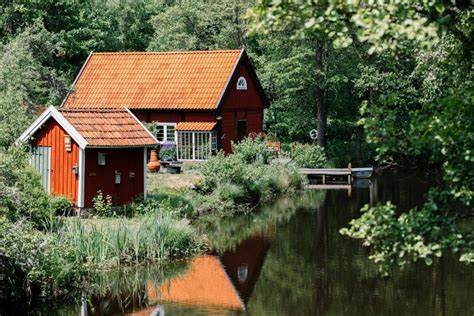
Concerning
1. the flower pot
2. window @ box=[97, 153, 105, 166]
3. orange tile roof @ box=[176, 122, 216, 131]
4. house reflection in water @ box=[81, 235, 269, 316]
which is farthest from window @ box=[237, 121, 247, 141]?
house reflection in water @ box=[81, 235, 269, 316]

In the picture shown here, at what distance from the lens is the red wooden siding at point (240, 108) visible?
3603 centimetres

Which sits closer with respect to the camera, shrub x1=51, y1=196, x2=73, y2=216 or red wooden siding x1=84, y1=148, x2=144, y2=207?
shrub x1=51, y1=196, x2=73, y2=216

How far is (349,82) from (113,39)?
13063 millimetres

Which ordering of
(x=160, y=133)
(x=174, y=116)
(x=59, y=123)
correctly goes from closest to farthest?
1. (x=59, y=123)
2. (x=174, y=116)
3. (x=160, y=133)

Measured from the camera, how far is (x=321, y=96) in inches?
1580

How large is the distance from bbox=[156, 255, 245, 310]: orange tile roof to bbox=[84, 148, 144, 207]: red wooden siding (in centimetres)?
441

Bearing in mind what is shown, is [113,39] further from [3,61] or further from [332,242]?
[332,242]

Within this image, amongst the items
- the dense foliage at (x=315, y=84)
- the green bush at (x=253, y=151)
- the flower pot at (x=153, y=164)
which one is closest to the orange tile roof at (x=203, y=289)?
the dense foliage at (x=315, y=84)

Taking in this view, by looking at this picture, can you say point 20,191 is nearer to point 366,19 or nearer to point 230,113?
point 366,19

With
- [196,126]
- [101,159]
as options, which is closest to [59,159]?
[101,159]

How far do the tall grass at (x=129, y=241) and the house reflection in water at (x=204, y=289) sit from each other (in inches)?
25.0

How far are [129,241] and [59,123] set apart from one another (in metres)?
5.44

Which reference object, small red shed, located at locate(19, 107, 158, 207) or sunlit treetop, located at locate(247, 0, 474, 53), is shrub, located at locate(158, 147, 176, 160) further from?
sunlit treetop, located at locate(247, 0, 474, 53)

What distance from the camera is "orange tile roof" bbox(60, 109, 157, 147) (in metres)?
21.9
